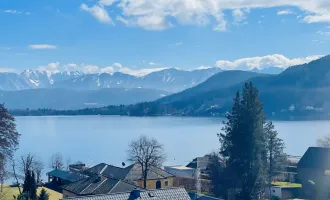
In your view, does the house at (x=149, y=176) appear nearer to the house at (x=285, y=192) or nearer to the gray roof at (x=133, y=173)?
the gray roof at (x=133, y=173)

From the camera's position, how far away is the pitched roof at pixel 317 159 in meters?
49.9

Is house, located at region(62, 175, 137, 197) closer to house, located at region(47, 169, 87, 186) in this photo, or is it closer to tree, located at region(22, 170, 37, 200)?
tree, located at region(22, 170, 37, 200)

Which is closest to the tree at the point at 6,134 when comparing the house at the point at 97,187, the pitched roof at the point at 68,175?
the house at the point at 97,187

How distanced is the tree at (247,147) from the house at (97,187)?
934cm

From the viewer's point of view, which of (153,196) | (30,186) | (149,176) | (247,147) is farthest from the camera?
(149,176)

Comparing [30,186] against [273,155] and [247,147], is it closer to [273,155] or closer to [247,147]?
[247,147]

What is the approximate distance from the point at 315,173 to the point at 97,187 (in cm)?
2622

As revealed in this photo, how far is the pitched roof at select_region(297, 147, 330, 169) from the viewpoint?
49938 mm

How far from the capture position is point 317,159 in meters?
51.0

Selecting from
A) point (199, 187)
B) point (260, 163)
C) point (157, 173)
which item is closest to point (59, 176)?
point (157, 173)

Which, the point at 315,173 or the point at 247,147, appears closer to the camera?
the point at 247,147

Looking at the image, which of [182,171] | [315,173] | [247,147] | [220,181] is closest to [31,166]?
[182,171]

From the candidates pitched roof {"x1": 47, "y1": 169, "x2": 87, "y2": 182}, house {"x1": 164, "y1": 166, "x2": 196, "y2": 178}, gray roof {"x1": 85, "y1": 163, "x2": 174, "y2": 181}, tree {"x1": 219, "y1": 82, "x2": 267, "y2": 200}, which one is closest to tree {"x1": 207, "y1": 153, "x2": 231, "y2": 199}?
tree {"x1": 219, "y1": 82, "x2": 267, "y2": 200}

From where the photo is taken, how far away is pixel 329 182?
151 ft
